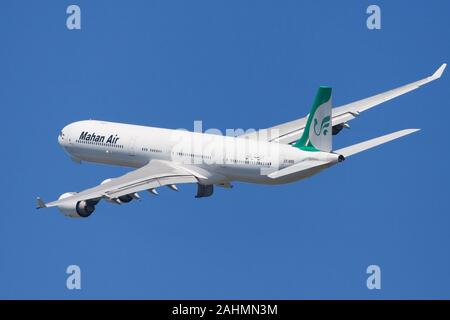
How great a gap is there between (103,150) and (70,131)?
4320 millimetres

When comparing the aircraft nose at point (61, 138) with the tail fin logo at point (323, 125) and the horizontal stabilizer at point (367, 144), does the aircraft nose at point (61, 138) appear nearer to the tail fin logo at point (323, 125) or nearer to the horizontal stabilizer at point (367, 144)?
the tail fin logo at point (323, 125)

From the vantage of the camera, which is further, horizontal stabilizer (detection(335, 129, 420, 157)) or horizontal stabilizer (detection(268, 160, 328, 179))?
horizontal stabilizer (detection(268, 160, 328, 179))

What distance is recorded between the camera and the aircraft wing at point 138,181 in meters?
102

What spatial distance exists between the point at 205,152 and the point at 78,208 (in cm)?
1065

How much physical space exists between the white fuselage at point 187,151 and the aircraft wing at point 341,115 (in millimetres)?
5866

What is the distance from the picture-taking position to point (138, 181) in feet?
344

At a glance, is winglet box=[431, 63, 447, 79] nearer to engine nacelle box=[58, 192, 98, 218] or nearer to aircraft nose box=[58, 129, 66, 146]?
aircraft nose box=[58, 129, 66, 146]

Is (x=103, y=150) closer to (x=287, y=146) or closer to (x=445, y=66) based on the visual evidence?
(x=287, y=146)

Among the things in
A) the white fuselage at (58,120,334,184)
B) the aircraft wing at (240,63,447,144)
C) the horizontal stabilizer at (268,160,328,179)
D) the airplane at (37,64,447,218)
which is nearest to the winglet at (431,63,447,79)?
the aircraft wing at (240,63,447,144)

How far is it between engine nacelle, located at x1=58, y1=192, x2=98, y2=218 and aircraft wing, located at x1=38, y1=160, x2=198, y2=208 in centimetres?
43

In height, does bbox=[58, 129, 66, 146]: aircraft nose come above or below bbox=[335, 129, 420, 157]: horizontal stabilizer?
above

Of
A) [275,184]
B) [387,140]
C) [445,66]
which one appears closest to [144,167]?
[275,184]

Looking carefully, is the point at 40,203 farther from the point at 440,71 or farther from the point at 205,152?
the point at 440,71

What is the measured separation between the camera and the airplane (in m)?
102
